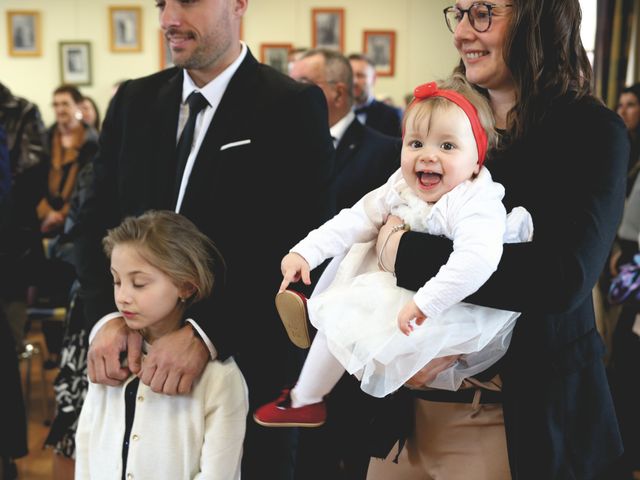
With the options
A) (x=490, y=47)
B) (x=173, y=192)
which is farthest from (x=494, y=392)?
(x=173, y=192)

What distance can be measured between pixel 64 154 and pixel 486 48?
15.5ft

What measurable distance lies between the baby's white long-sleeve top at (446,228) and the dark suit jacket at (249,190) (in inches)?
15.5

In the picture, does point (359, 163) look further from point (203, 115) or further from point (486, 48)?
point (486, 48)

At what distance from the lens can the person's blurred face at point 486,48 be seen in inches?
63.0

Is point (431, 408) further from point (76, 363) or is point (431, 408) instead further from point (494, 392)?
point (76, 363)

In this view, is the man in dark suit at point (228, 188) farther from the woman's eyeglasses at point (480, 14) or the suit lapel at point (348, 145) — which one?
the suit lapel at point (348, 145)

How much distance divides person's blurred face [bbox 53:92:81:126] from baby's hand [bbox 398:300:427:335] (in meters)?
4.98

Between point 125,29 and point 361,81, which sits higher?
point 125,29

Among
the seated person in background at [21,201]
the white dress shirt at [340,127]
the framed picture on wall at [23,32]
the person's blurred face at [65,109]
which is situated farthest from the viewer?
the framed picture on wall at [23,32]

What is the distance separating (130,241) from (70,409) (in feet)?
3.47

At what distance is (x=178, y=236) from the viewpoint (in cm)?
203

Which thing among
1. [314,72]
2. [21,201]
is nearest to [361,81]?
[314,72]

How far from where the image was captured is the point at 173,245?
2014 millimetres

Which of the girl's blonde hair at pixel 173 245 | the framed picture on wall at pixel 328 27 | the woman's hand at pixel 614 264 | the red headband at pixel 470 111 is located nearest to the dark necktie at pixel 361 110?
the woman's hand at pixel 614 264
